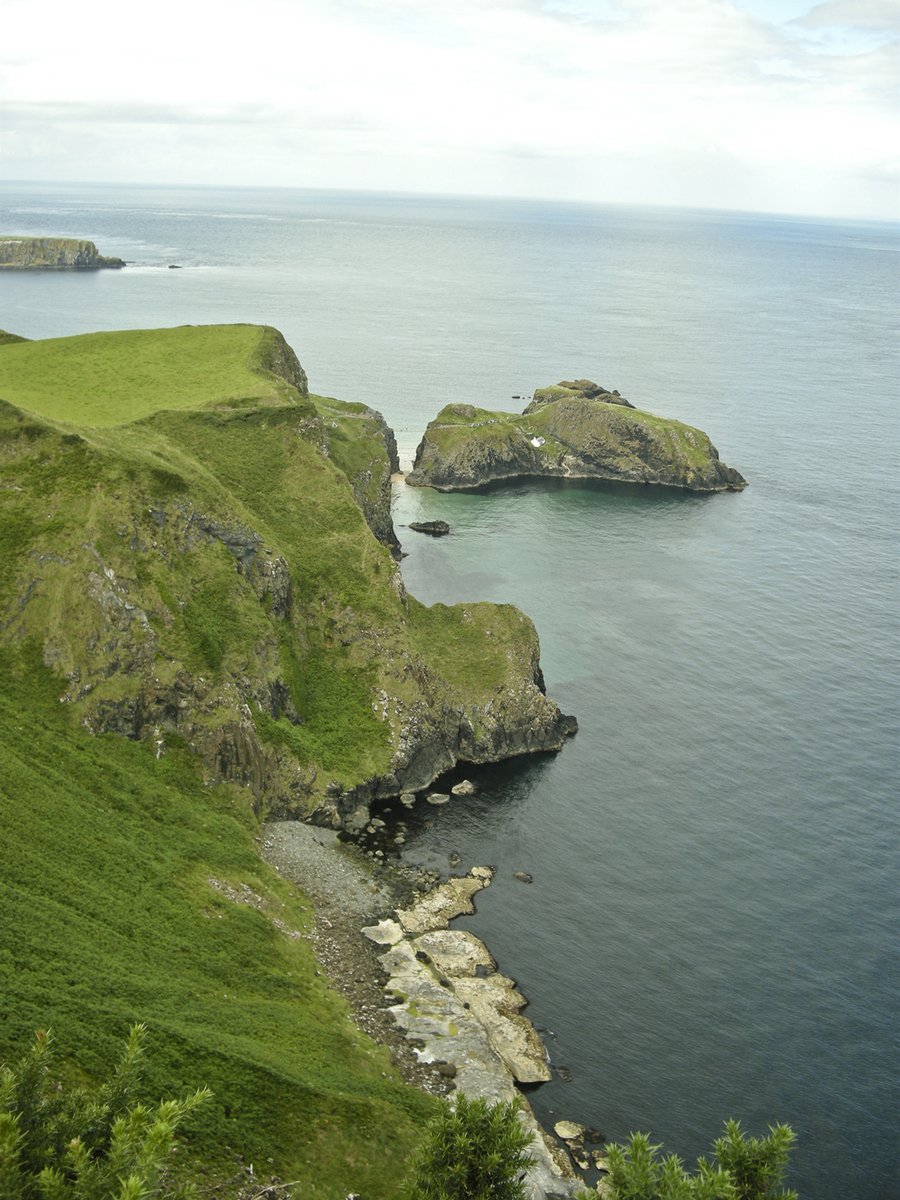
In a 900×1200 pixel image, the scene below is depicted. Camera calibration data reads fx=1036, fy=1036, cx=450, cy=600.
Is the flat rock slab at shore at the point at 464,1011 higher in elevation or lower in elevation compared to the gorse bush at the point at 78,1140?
lower

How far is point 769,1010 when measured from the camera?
217 feet

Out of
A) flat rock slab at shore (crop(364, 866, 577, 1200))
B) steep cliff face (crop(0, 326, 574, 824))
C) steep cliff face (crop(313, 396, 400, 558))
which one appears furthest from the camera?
steep cliff face (crop(313, 396, 400, 558))

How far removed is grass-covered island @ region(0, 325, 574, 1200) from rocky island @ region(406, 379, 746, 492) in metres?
61.5

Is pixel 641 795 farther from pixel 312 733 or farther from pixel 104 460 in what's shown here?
pixel 104 460

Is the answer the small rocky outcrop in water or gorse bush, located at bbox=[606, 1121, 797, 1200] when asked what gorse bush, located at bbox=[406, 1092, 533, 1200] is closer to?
gorse bush, located at bbox=[606, 1121, 797, 1200]

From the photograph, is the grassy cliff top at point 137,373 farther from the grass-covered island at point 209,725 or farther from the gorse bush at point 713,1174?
the gorse bush at point 713,1174

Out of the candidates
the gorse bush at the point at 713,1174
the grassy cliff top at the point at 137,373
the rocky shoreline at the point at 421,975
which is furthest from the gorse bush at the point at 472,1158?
the grassy cliff top at the point at 137,373

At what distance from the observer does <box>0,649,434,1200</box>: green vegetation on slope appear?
49625 millimetres

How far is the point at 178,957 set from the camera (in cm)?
6084

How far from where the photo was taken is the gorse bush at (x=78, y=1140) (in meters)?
33.5

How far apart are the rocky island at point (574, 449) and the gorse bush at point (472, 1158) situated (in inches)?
5642

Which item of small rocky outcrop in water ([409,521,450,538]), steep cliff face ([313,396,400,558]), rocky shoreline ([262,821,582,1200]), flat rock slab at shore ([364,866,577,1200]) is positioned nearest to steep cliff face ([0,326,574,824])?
rocky shoreline ([262,821,582,1200])

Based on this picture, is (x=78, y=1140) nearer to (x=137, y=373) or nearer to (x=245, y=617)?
(x=245, y=617)

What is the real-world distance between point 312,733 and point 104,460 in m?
29.2
